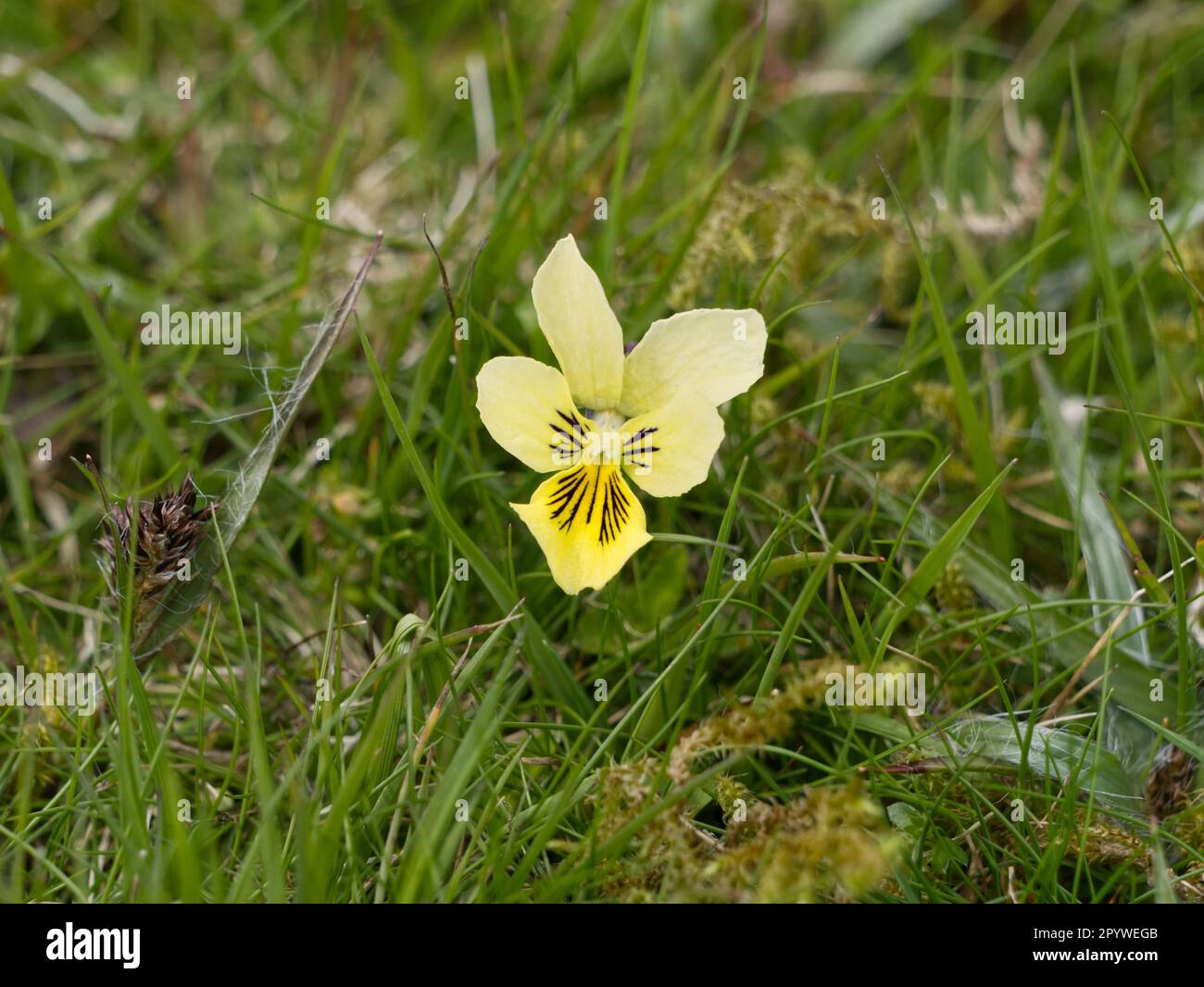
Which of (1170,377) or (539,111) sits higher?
(539,111)

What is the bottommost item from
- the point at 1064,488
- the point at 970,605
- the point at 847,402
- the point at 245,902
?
the point at 245,902

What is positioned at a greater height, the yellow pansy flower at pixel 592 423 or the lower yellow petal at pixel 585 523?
the yellow pansy flower at pixel 592 423

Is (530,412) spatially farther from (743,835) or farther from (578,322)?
(743,835)

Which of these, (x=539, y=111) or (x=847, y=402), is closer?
(x=847, y=402)

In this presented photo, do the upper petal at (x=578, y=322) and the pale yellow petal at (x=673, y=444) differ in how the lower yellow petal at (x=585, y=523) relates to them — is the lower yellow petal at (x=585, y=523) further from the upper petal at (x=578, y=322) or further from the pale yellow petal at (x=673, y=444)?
the upper petal at (x=578, y=322)

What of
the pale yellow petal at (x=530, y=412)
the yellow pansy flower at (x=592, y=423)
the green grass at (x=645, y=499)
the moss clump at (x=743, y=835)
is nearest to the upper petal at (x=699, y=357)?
the yellow pansy flower at (x=592, y=423)

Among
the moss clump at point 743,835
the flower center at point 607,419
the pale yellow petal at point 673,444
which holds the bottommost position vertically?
the moss clump at point 743,835

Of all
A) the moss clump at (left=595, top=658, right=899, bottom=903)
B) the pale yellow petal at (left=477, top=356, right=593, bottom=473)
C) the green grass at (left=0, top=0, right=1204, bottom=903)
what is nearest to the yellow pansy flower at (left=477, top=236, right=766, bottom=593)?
the pale yellow petal at (left=477, top=356, right=593, bottom=473)

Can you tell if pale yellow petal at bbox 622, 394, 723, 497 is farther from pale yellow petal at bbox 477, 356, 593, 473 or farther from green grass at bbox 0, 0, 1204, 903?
green grass at bbox 0, 0, 1204, 903

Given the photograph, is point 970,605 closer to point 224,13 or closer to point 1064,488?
point 1064,488

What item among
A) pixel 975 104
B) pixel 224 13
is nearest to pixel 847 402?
pixel 975 104
